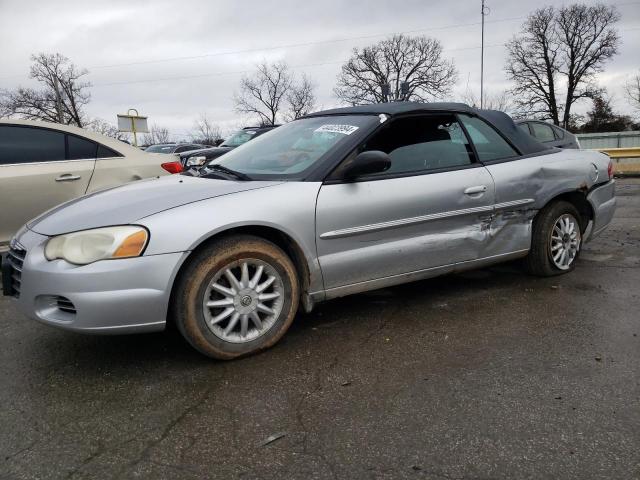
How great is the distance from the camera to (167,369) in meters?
2.82

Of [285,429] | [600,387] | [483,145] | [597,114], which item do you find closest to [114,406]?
[285,429]

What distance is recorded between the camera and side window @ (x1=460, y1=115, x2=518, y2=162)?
Result: 3.88 m

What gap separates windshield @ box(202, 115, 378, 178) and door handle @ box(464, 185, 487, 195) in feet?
2.62

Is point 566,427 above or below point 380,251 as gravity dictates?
below

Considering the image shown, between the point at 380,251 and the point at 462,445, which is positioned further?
the point at 380,251

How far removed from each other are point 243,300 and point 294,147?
1.26 m

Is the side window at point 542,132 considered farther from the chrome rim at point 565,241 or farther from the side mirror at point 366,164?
the side mirror at point 366,164

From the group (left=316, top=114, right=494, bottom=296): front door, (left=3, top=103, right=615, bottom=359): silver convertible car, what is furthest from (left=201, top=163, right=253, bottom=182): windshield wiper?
(left=316, top=114, right=494, bottom=296): front door

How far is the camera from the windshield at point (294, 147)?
3.36 metres

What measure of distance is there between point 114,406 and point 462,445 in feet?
5.11

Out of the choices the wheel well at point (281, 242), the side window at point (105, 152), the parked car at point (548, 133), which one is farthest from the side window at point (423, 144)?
the parked car at point (548, 133)

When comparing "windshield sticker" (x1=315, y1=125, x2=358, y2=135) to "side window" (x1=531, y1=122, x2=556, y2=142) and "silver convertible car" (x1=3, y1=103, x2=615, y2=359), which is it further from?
"side window" (x1=531, y1=122, x2=556, y2=142)

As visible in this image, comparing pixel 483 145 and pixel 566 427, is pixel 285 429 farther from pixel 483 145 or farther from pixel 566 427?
pixel 483 145

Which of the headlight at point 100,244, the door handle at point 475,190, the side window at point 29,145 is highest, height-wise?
the side window at point 29,145
